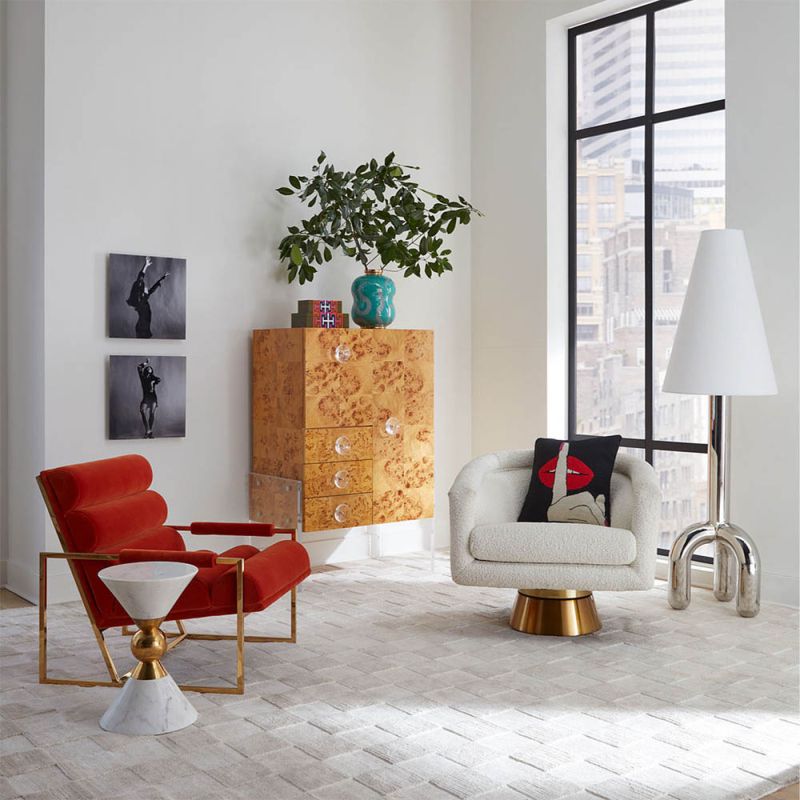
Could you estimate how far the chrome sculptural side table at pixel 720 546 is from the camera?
4.71 m

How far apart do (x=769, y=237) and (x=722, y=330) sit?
665 mm

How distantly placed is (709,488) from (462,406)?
209cm

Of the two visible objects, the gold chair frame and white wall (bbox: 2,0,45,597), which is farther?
white wall (bbox: 2,0,45,597)

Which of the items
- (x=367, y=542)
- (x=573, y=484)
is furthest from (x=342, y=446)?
(x=573, y=484)

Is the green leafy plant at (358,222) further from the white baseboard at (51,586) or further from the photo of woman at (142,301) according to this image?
the white baseboard at (51,586)

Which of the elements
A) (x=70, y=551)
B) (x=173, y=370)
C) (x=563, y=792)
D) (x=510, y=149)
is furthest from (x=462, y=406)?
(x=563, y=792)

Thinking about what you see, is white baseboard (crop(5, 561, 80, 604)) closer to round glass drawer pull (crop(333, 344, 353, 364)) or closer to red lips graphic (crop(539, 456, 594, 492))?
round glass drawer pull (crop(333, 344, 353, 364))

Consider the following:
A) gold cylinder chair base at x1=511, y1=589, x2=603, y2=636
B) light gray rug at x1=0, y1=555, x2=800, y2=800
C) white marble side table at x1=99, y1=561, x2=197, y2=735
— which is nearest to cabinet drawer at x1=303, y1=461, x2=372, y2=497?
light gray rug at x1=0, y1=555, x2=800, y2=800

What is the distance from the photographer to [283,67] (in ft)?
19.1

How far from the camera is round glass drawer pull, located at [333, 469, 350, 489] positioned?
213 inches

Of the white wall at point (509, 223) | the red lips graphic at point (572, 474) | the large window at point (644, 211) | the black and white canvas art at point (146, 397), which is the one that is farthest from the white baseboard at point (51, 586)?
the large window at point (644, 211)

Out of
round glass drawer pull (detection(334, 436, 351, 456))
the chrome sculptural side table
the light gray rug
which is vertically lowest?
the light gray rug

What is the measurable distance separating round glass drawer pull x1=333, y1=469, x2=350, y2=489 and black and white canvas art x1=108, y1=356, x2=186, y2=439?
87cm

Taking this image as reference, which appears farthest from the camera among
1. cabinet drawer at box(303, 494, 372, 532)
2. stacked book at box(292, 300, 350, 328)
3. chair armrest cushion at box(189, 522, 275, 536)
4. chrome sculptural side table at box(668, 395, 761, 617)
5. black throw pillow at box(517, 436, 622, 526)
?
stacked book at box(292, 300, 350, 328)
